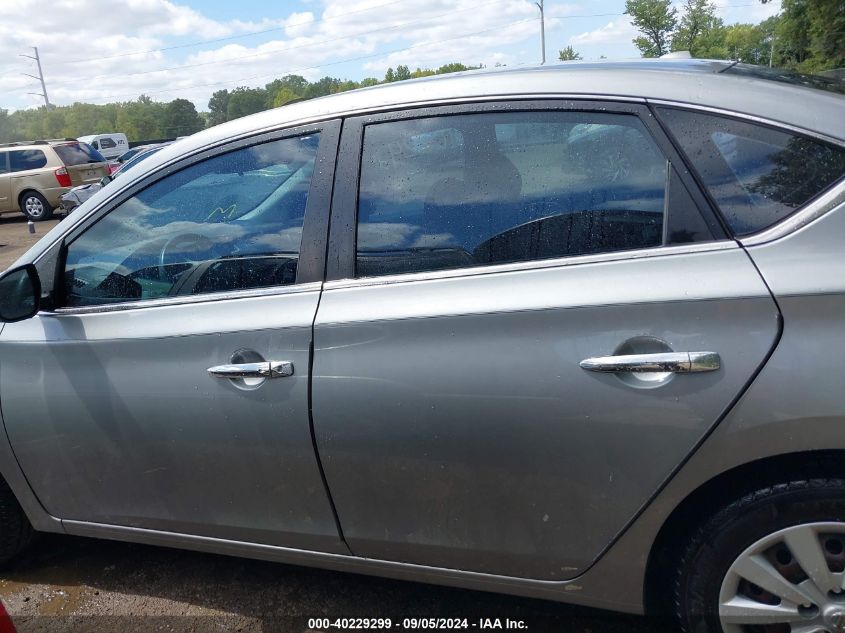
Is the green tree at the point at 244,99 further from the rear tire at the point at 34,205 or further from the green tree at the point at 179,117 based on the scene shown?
the rear tire at the point at 34,205

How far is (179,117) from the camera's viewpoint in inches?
3282

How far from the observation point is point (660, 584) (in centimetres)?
198

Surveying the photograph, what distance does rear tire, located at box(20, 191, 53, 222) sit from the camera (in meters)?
16.8

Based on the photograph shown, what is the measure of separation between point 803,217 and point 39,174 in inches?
722

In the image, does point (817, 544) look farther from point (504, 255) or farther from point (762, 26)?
point (762, 26)

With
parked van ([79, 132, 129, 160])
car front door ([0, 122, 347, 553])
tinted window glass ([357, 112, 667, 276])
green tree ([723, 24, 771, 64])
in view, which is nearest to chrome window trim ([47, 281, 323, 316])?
car front door ([0, 122, 347, 553])

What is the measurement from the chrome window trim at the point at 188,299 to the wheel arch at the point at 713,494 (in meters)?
1.22

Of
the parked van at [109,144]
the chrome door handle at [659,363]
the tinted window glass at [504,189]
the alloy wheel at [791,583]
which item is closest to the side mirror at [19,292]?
the tinted window glass at [504,189]

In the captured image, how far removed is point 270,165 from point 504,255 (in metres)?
0.86

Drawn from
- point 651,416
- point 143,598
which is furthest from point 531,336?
point 143,598

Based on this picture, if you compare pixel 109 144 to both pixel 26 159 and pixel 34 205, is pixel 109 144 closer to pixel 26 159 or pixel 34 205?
pixel 26 159

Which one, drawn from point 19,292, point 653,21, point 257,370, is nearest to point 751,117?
point 257,370

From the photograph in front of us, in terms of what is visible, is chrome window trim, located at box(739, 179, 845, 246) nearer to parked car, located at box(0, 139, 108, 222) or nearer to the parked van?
parked car, located at box(0, 139, 108, 222)

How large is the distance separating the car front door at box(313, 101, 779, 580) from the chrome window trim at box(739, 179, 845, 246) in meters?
0.07
